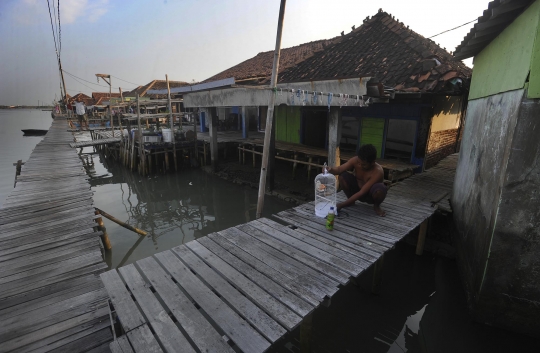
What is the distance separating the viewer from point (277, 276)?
3.32 metres

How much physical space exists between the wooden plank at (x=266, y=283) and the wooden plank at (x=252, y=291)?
2.0 inches

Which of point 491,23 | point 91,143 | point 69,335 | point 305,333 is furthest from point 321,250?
point 91,143

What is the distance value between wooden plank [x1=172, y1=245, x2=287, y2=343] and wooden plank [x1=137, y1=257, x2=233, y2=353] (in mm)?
322

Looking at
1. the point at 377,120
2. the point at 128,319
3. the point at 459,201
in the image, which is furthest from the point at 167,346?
the point at 377,120

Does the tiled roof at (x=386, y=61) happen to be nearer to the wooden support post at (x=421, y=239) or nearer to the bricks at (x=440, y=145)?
the bricks at (x=440, y=145)

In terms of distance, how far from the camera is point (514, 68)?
377 cm

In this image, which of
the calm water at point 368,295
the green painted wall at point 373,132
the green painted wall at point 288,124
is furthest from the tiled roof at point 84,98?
the green painted wall at point 373,132

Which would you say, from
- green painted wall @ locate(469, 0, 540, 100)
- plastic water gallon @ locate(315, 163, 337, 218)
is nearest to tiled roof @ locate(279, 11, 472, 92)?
green painted wall @ locate(469, 0, 540, 100)

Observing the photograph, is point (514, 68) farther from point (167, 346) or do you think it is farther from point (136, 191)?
point (136, 191)

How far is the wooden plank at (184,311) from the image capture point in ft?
7.75

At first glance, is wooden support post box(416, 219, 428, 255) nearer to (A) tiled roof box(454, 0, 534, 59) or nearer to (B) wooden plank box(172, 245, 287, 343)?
(A) tiled roof box(454, 0, 534, 59)

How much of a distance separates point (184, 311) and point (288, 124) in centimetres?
1130

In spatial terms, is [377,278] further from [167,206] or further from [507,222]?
[167,206]

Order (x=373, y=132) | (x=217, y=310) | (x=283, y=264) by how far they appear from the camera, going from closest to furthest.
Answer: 1. (x=217, y=310)
2. (x=283, y=264)
3. (x=373, y=132)
